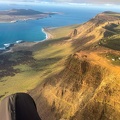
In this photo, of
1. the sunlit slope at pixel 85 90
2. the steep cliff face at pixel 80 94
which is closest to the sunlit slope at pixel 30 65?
the steep cliff face at pixel 80 94

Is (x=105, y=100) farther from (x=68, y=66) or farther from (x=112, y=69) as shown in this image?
(x=68, y=66)

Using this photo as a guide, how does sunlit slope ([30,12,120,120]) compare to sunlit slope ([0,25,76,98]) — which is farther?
sunlit slope ([0,25,76,98])

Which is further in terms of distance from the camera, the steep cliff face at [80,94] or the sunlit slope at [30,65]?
the sunlit slope at [30,65]

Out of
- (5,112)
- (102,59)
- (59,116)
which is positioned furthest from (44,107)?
(5,112)

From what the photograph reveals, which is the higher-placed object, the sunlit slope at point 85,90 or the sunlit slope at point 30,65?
the sunlit slope at point 85,90

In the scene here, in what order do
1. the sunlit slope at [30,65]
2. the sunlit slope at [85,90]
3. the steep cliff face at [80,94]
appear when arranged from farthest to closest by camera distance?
the sunlit slope at [30,65]
the sunlit slope at [85,90]
the steep cliff face at [80,94]

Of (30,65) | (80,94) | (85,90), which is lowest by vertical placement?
(30,65)

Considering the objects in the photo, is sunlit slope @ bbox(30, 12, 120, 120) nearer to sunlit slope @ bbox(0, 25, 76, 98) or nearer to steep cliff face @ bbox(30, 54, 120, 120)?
→ steep cliff face @ bbox(30, 54, 120, 120)

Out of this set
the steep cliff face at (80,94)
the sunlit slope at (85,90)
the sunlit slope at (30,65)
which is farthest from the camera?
the sunlit slope at (30,65)

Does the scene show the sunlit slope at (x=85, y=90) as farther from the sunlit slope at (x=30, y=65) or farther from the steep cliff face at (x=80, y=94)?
the sunlit slope at (x=30, y=65)

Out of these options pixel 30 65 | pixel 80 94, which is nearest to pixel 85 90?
pixel 80 94

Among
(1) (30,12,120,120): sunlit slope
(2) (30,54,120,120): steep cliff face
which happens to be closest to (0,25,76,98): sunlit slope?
(2) (30,54,120,120): steep cliff face

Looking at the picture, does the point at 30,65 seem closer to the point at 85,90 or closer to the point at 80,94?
the point at 80,94
